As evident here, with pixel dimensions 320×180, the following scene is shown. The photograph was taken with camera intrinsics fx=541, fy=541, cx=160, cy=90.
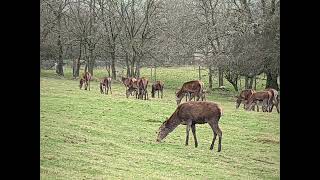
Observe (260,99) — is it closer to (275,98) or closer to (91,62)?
(275,98)

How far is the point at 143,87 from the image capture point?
14.2ft

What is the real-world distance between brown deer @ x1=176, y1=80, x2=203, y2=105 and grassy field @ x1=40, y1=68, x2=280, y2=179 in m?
0.05

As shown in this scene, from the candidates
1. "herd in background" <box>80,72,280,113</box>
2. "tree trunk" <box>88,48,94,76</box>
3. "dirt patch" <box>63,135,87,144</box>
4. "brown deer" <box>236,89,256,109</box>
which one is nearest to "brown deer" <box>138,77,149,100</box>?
"herd in background" <box>80,72,280,113</box>

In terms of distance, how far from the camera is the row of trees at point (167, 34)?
4.19m

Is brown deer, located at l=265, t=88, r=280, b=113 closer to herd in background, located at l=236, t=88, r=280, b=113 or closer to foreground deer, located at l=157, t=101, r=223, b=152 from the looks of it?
herd in background, located at l=236, t=88, r=280, b=113

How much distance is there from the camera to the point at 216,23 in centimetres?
426

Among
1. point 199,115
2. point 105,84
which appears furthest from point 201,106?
point 105,84

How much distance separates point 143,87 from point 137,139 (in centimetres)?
42

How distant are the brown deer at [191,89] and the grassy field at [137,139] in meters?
0.05

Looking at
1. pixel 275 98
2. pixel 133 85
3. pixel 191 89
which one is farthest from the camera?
pixel 133 85

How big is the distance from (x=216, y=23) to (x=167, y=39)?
0.41 meters
